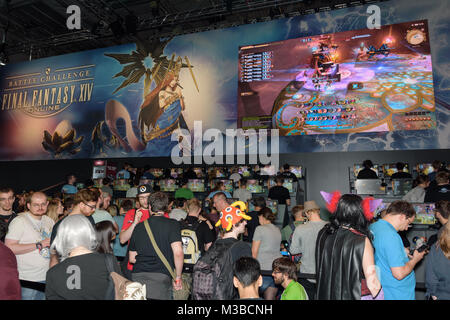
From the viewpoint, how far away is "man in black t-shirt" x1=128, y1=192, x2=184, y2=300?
2.77 metres

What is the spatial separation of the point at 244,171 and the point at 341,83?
3.37 m

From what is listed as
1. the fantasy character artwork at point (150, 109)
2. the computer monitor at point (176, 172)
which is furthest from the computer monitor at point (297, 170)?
the fantasy character artwork at point (150, 109)

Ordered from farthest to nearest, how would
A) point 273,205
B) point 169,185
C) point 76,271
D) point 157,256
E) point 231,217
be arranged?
1. point 169,185
2. point 273,205
3. point 157,256
4. point 231,217
5. point 76,271

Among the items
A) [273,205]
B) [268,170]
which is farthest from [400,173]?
[268,170]

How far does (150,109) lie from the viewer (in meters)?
10.5

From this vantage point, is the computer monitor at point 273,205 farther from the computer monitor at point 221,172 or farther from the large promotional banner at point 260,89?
the computer monitor at point 221,172

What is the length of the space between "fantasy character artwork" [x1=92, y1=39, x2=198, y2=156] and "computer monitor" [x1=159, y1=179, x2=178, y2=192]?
46.0 inches

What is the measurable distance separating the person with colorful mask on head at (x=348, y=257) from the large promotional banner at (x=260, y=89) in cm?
647

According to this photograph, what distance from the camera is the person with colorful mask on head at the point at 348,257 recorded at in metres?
2.08

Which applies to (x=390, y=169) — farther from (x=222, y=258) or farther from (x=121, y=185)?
(x=121, y=185)

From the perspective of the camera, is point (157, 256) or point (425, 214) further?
point (425, 214)

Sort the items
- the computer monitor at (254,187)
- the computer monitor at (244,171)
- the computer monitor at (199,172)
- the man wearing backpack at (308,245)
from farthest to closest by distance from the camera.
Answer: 1. the computer monitor at (199,172)
2. the computer monitor at (244,171)
3. the computer monitor at (254,187)
4. the man wearing backpack at (308,245)
